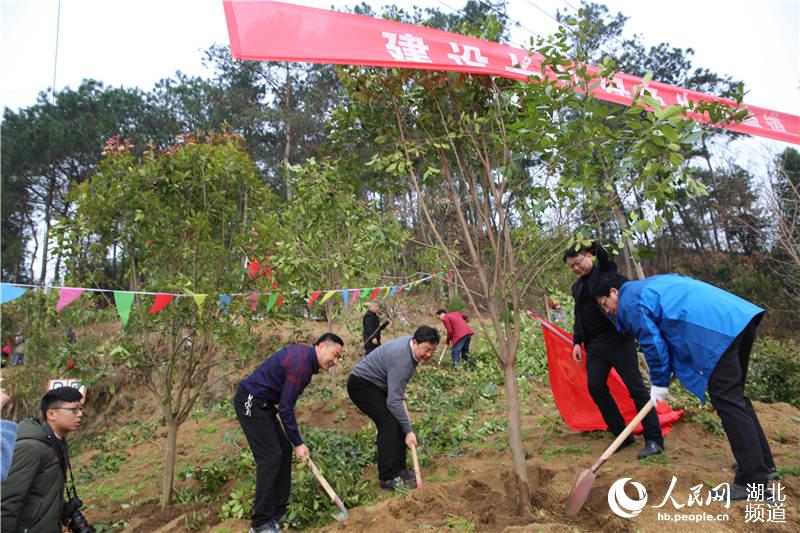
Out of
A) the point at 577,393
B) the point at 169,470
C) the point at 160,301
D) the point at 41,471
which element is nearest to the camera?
the point at 41,471

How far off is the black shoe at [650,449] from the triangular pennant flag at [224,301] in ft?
11.9

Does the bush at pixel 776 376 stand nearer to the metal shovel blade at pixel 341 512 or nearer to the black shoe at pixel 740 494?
the black shoe at pixel 740 494

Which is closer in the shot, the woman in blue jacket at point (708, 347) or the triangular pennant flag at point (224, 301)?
the woman in blue jacket at point (708, 347)

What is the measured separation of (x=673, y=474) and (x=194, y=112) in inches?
878

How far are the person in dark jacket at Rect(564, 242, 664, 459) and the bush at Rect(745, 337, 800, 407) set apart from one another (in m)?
3.49

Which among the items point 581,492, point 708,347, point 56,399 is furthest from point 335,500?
point 708,347

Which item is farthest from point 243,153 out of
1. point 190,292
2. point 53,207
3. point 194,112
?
point 53,207

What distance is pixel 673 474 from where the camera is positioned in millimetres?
3461

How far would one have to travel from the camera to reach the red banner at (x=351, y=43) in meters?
3.81

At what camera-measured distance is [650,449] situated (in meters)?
4.09

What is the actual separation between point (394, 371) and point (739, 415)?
238 cm

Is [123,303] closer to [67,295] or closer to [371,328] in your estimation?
[67,295]

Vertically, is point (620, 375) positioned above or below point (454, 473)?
above

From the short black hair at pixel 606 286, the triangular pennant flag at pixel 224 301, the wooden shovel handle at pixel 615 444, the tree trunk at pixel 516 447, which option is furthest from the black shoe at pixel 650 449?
the triangular pennant flag at pixel 224 301
